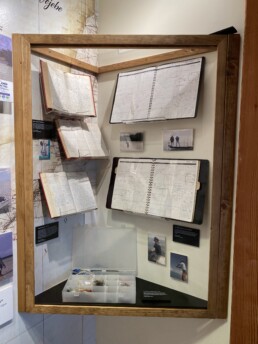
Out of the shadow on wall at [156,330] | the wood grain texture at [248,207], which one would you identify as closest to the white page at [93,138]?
the shadow on wall at [156,330]

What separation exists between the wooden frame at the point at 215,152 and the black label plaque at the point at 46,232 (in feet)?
0.26

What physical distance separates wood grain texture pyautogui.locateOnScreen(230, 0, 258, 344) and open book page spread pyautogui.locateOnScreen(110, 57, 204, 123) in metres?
0.85

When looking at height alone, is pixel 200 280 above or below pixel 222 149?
below

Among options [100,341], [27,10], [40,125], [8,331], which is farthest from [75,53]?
[100,341]

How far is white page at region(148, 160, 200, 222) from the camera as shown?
1.31 metres

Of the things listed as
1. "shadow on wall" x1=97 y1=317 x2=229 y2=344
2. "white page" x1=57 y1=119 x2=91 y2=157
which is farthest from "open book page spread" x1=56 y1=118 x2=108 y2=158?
"shadow on wall" x1=97 y1=317 x2=229 y2=344

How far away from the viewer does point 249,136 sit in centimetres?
45

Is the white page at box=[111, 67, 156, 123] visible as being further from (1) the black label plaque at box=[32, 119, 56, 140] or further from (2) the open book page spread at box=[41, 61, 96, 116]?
(1) the black label plaque at box=[32, 119, 56, 140]

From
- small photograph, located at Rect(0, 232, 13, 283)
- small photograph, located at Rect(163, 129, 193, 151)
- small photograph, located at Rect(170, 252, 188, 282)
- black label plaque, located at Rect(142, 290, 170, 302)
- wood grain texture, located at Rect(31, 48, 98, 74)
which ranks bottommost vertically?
black label plaque, located at Rect(142, 290, 170, 302)

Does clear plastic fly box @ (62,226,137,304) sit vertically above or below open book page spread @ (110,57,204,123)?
below

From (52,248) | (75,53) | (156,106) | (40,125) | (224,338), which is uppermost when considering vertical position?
(75,53)

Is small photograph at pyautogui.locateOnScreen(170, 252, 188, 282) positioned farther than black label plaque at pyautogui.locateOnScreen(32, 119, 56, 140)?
Yes

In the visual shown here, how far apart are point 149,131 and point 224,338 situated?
3.45 ft

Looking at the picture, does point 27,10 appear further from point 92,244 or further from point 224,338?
point 224,338
